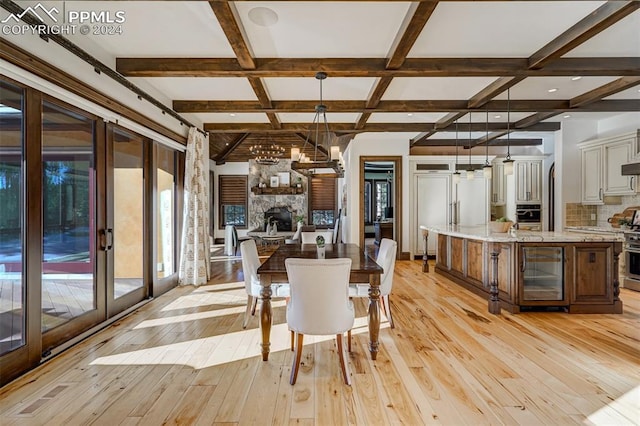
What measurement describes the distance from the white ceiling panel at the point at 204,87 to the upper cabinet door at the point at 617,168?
586cm

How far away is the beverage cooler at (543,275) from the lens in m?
3.82

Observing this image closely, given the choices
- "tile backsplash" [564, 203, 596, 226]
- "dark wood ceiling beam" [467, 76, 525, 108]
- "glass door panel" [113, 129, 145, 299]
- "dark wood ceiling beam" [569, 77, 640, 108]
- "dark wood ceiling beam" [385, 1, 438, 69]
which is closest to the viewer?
"dark wood ceiling beam" [385, 1, 438, 69]

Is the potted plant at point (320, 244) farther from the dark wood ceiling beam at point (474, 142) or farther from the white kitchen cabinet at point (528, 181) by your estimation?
the white kitchen cabinet at point (528, 181)

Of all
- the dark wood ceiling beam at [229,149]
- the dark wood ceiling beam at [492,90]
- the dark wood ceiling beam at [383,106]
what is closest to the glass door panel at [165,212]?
the dark wood ceiling beam at [383,106]

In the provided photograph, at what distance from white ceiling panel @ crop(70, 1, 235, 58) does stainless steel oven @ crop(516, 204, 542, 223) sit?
696 centimetres

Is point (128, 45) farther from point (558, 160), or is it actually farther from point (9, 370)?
point (558, 160)

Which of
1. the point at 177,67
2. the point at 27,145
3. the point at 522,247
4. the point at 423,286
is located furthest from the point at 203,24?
the point at 423,286

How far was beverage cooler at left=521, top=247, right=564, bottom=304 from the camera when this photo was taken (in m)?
3.82

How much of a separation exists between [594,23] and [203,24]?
3196 mm

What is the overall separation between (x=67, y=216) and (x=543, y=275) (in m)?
5.07

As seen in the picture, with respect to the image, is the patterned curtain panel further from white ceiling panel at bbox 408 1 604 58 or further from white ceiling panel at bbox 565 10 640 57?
white ceiling panel at bbox 565 10 640 57

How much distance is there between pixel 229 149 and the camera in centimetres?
1084

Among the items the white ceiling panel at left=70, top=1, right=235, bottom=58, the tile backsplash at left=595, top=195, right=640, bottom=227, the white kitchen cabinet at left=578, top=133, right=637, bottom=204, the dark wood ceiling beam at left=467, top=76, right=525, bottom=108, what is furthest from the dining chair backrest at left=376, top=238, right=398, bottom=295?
the tile backsplash at left=595, top=195, right=640, bottom=227

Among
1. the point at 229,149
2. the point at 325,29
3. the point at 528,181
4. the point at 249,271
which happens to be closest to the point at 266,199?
the point at 229,149
